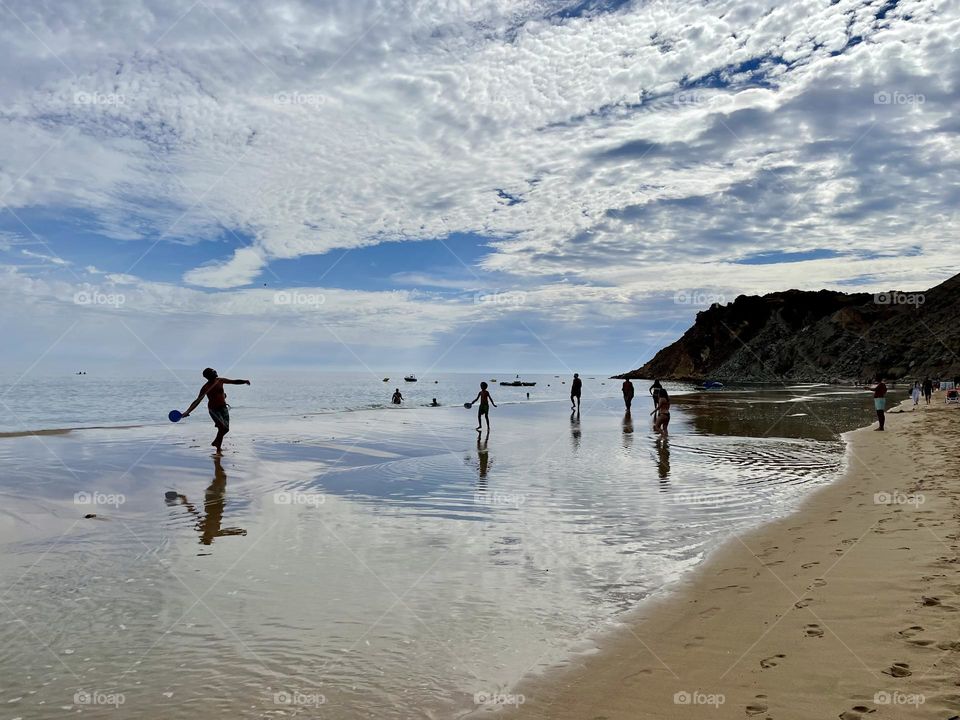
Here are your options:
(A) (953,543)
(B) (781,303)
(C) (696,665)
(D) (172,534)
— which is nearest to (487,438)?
(D) (172,534)

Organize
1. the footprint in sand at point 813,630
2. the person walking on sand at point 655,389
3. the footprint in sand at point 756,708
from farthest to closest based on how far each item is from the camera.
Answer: the person walking on sand at point 655,389 → the footprint in sand at point 813,630 → the footprint in sand at point 756,708

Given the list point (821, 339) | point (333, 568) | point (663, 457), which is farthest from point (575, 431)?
point (821, 339)

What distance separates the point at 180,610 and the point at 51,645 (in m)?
1.14

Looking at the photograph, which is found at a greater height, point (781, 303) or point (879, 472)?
point (781, 303)

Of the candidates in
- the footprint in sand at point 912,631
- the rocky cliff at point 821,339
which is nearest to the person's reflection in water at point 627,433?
the footprint in sand at point 912,631

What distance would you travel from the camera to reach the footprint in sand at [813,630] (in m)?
5.20

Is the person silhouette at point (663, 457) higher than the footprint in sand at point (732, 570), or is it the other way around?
the footprint in sand at point (732, 570)

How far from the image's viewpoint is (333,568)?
777cm

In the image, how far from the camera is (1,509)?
36.3 ft

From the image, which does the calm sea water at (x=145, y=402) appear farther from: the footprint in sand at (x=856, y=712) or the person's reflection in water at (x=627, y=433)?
the footprint in sand at (x=856, y=712)

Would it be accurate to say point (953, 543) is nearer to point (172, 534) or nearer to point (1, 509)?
point (172, 534)

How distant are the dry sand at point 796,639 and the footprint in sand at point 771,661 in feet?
0.05

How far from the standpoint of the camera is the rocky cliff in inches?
3610

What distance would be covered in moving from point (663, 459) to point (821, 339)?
12069 centimetres
